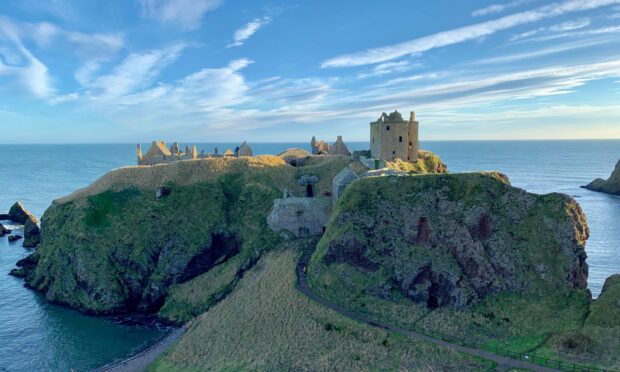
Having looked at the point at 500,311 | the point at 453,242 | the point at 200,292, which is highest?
the point at 453,242

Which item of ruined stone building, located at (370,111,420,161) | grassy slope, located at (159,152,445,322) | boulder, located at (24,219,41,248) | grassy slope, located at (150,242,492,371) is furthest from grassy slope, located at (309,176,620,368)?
boulder, located at (24,219,41,248)

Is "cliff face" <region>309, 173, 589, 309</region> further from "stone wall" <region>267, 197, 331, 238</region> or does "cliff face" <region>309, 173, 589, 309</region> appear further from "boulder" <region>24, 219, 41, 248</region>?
"boulder" <region>24, 219, 41, 248</region>

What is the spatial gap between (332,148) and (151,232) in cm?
4220

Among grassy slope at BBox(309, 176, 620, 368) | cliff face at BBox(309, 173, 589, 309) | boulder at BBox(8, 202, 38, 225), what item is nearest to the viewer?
grassy slope at BBox(309, 176, 620, 368)

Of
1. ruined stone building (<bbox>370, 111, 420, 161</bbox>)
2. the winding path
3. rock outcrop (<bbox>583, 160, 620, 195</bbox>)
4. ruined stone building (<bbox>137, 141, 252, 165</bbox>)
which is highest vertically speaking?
ruined stone building (<bbox>370, 111, 420, 161</bbox>)

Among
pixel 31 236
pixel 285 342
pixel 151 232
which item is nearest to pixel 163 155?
pixel 151 232

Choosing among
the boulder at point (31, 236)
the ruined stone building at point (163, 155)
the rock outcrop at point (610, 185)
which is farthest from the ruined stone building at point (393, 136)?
the rock outcrop at point (610, 185)

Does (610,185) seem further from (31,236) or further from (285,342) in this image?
(31,236)

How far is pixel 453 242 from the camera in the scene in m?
41.7

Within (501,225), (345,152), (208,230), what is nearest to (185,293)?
(208,230)

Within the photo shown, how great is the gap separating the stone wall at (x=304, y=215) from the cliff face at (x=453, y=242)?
9.74 metres

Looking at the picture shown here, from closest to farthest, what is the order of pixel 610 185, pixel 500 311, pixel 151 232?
pixel 500 311, pixel 151 232, pixel 610 185

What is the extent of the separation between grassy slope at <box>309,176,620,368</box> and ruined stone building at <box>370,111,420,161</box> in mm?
20188

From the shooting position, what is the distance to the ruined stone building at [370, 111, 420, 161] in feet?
210
